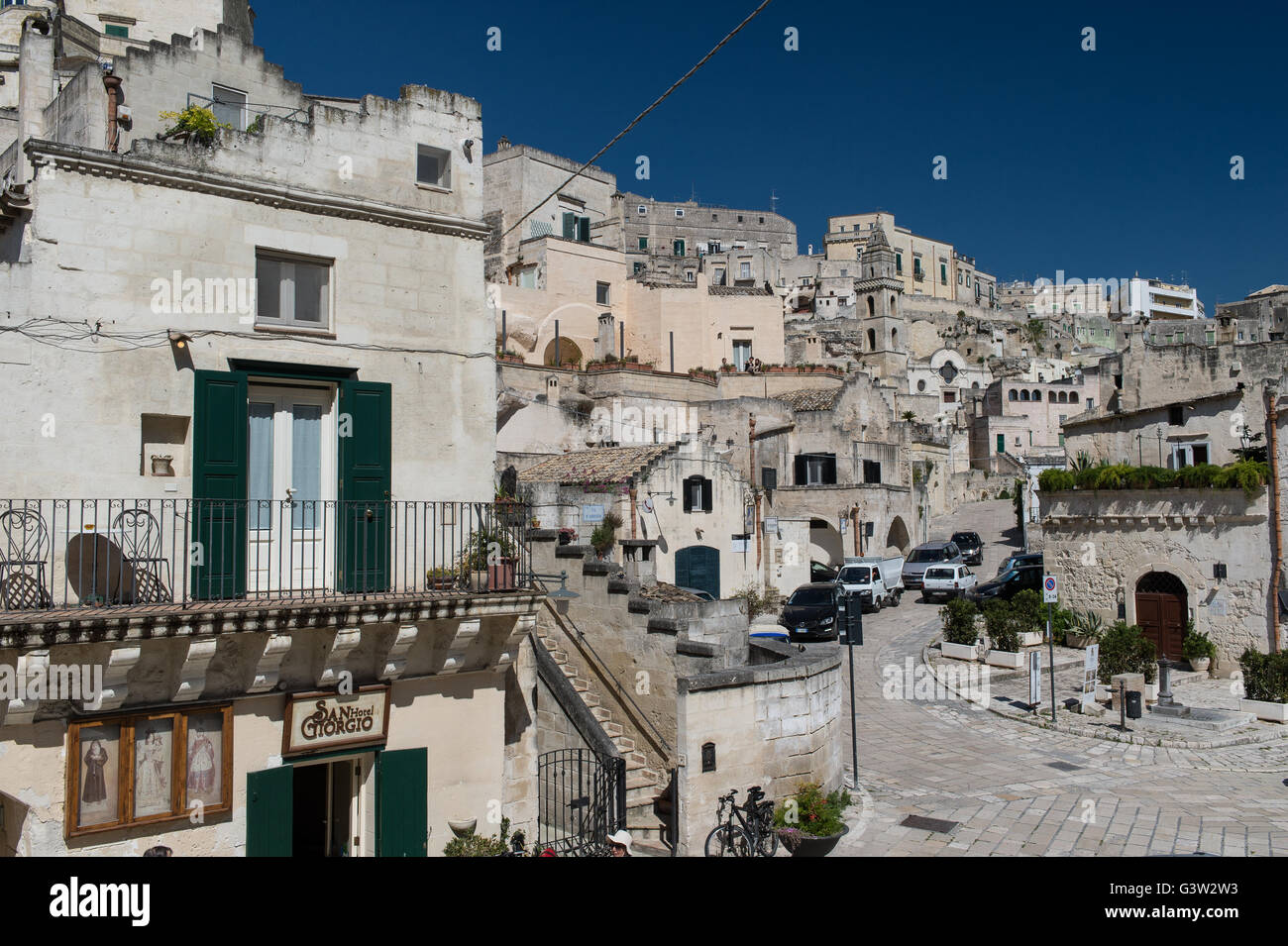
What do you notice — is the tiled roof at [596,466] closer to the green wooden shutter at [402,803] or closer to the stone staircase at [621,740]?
the stone staircase at [621,740]

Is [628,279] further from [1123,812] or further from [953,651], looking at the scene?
[1123,812]

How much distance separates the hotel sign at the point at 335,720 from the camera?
30.4ft

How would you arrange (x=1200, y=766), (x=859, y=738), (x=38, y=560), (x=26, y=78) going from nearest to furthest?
1. (x=38, y=560)
2. (x=26, y=78)
3. (x=1200, y=766)
4. (x=859, y=738)

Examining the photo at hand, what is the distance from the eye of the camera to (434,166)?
38.2 ft

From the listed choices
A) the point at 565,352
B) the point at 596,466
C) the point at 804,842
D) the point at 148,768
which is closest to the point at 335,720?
the point at 148,768

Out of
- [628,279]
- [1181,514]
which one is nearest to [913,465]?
[628,279]

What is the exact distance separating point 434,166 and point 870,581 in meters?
25.1

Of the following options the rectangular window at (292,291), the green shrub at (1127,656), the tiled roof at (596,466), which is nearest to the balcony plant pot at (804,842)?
the rectangular window at (292,291)

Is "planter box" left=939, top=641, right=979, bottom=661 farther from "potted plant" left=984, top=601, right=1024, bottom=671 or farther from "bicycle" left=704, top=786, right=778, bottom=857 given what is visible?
"bicycle" left=704, top=786, right=778, bottom=857

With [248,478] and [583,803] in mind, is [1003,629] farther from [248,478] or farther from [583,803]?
[248,478]

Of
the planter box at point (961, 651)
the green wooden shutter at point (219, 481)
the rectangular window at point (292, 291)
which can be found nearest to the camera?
the green wooden shutter at point (219, 481)
